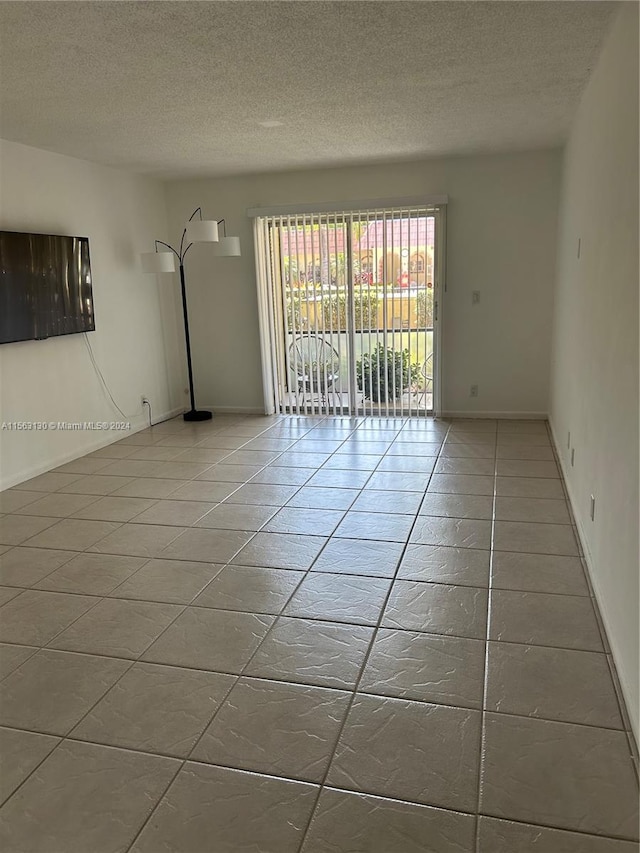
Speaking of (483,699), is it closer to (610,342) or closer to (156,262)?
(610,342)

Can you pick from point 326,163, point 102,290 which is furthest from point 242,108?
point 102,290

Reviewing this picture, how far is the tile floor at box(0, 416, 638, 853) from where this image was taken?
63.5 inches

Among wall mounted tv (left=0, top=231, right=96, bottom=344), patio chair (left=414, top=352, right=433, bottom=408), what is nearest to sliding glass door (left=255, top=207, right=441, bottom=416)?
patio chair (left=414, top=352, right=433, bottom=408)

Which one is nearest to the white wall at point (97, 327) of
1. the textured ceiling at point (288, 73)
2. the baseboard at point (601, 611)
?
the textured ceiling at point (288, 73)

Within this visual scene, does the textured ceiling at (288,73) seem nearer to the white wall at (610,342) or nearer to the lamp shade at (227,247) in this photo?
the white wall at (610,342)

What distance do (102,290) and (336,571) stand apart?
360cm

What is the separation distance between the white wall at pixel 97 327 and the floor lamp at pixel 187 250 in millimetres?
207

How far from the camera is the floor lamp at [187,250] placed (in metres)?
5.57

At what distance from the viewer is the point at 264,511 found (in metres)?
3.73

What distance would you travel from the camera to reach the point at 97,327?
528 cm

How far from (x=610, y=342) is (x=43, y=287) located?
3.79m

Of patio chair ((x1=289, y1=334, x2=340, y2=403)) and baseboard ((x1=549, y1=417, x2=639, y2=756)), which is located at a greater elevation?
patio chair ((x1=289, y1=334, x2=340, y2=403))

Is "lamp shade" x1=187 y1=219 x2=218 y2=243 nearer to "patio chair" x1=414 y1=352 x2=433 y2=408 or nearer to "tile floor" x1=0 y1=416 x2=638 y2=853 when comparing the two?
"patio chair" x1=414 y1=352 x2=433 y2=408

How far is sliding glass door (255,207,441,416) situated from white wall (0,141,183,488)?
106cm
